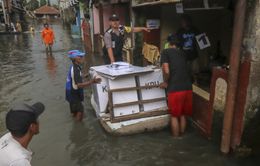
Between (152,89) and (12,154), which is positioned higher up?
(12,154)

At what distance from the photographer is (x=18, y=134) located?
2594 mm

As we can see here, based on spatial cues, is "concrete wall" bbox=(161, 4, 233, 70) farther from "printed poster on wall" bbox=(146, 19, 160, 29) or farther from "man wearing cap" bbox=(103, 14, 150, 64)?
"man wearing cap" bbox=(103, 14, 150, 64)

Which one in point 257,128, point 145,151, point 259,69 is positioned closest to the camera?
point 259,69

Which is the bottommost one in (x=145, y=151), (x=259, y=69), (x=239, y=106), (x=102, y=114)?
(x=145, y=151)

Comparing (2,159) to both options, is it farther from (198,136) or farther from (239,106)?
(198,136)

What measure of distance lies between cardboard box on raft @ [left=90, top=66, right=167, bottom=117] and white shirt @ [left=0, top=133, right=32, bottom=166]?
11.3ft

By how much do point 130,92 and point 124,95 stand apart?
13 cm

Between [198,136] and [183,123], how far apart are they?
362mm

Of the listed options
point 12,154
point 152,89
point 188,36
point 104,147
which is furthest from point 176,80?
point 12,154

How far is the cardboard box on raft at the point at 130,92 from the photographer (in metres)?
6.11

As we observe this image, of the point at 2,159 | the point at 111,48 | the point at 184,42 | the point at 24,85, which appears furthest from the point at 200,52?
the point at 2,159

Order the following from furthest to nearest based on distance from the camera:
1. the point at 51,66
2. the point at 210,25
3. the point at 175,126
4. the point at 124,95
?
the point at 51,66 < the point at 210,25 < the point at 124,95 < the point at 175,126

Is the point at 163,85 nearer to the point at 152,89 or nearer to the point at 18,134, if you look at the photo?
the point at 152,89

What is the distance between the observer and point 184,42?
8039 millimetres
